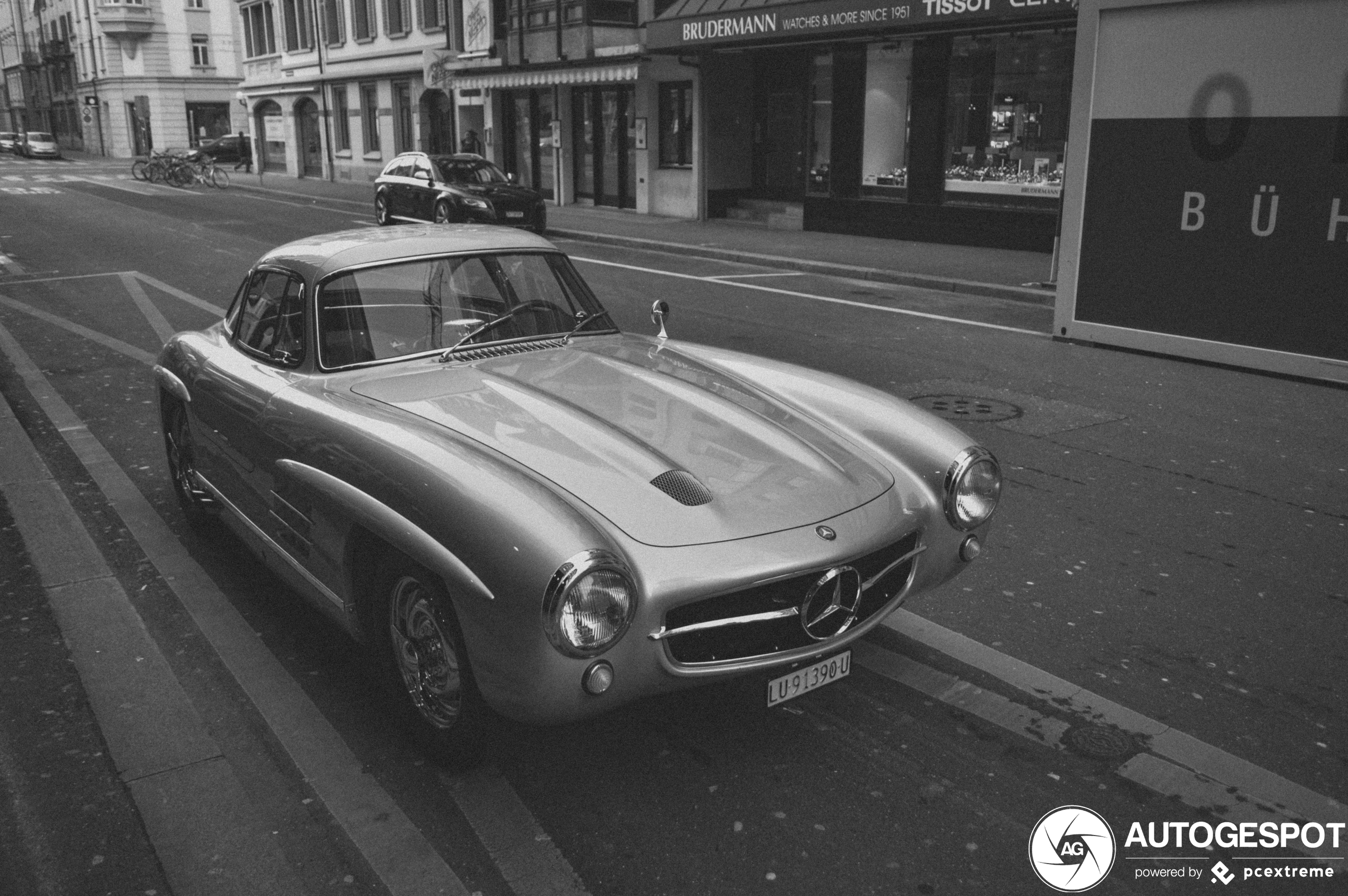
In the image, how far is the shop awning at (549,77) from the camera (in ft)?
80.5

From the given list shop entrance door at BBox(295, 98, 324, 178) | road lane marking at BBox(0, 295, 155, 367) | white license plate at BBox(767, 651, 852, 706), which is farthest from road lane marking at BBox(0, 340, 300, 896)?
shop entrance door at BBox(295, 98, 324, 178)

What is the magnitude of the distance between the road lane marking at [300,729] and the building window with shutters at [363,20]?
117 ft

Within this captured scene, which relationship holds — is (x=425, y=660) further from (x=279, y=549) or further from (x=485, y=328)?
(x=485, y=328)

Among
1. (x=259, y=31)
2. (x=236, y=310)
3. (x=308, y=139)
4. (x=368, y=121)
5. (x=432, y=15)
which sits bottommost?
(x=236, y=310)

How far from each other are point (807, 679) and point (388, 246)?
2444 mm

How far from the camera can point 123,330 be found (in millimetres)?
10883

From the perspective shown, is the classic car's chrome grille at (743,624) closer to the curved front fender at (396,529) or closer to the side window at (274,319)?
the curved front fender at (396,529)

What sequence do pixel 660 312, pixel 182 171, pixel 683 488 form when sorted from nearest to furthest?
1. pixel 683 488
2. pixel 660 312
3. pixel 182 171

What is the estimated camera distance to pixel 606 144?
90.6ft

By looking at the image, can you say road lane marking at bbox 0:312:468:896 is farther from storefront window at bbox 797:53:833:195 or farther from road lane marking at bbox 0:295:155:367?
storefront window at bbox 797:53:833:195

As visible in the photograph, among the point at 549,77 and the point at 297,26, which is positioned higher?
the point at 297,26

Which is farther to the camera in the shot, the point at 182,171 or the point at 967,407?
the point at 182,171

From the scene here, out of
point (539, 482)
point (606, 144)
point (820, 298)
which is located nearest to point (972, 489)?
point (539, 482)

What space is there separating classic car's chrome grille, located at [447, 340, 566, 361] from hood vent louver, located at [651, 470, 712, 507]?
4.22 ft
